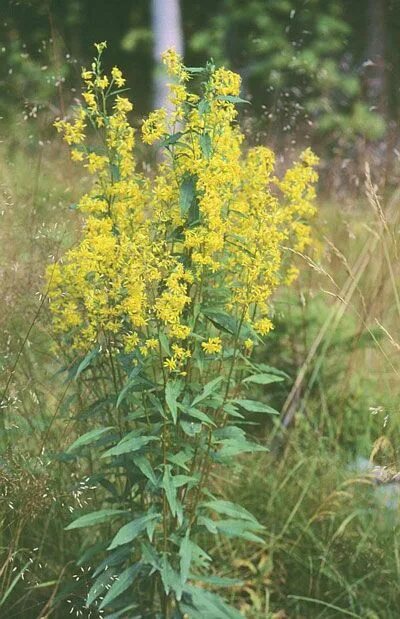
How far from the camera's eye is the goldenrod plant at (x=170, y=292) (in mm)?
2162

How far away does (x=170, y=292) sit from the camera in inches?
83.8

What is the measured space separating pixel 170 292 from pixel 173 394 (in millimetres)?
234

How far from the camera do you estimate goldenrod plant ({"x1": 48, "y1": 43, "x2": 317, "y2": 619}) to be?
2.16m

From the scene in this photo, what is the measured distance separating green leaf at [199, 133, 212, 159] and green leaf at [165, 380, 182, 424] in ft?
1.72

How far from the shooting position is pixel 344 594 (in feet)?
9.58

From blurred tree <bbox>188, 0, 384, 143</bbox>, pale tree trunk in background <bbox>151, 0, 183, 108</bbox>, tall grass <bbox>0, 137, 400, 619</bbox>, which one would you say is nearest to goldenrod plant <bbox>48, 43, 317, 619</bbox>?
tall grass <bbox>0, 137, 400, 619</bbox>

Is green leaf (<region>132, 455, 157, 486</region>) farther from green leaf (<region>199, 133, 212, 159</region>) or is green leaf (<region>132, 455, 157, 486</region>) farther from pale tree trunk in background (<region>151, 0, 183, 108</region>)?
pale tree trunk in background (<region>151, 0, 183, 108</region>)

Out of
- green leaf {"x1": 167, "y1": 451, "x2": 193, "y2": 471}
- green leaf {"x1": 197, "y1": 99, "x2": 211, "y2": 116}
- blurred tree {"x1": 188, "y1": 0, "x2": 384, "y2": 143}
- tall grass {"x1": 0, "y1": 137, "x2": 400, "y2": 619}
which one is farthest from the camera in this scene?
blurred tree {"x1": 188, "y1": 0, "x2": 384, "y2": 143}

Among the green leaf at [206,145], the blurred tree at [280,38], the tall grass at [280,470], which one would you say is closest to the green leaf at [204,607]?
the tall grass at [280,470]

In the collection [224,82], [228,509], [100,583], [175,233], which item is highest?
[224,82]

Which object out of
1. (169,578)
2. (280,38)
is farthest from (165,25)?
(169,578)

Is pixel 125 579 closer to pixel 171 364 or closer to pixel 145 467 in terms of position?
pixel 145 467

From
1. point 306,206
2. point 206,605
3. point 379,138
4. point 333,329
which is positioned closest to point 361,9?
point 379,138

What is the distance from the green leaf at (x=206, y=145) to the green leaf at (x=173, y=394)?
524 millimetres
